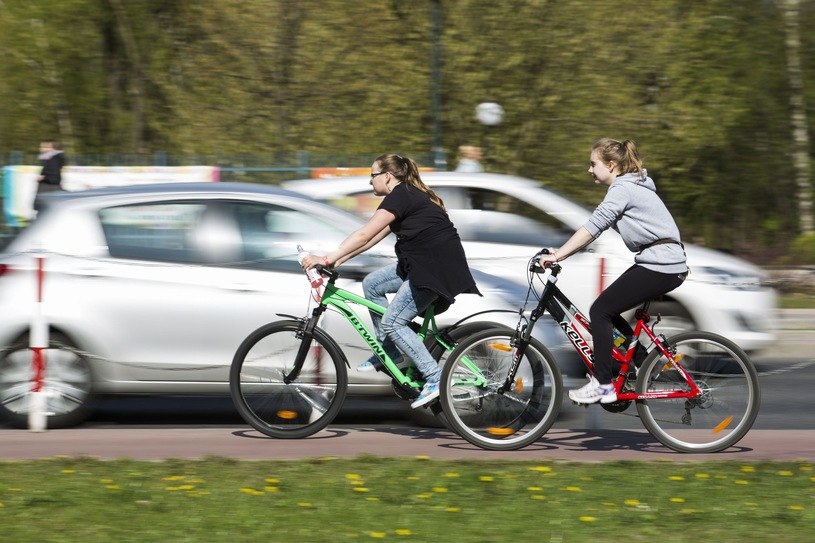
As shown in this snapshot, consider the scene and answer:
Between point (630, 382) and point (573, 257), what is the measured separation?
364 centimetres

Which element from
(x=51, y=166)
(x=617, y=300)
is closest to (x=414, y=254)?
(x=617, y=300)

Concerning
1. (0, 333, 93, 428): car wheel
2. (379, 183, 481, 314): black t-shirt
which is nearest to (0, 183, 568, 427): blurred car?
(0, 333, 93, 428): car wheel

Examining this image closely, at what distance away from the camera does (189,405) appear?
32.7 ft

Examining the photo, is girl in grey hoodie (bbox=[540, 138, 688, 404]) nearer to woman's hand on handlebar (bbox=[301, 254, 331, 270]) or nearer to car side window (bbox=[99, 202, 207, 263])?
woman's hand on handlebar (bbox=[301, 254, 331, 270])

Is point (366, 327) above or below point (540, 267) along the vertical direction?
below

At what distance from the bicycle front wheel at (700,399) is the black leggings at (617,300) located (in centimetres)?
22

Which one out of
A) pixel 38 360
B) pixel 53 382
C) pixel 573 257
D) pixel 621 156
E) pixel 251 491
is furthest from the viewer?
pixel 573 257

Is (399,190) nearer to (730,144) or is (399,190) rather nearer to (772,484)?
(772,484)

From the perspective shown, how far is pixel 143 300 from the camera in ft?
28.0

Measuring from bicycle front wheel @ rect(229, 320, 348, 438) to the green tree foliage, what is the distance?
13038 millimetres

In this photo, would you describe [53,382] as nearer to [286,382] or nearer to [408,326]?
[286,382]

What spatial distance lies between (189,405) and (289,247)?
1.82 meters

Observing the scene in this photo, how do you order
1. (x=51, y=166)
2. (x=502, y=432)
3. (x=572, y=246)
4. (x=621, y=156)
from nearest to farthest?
(x=572, y=246) < (x=621, y=156) < (x=502, y=432) < (x=51, y=166)

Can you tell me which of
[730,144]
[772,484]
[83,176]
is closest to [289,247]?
[772,484]
